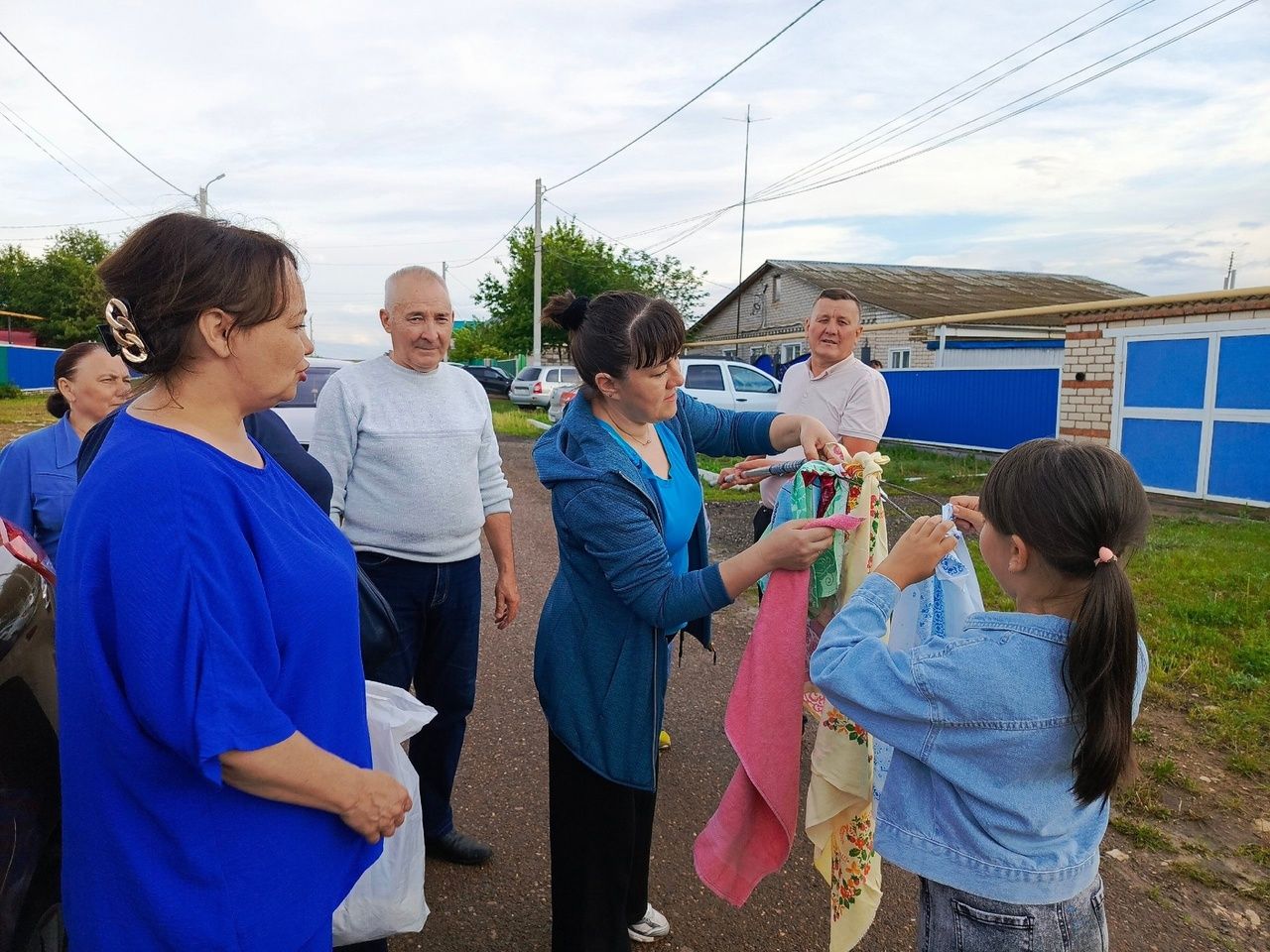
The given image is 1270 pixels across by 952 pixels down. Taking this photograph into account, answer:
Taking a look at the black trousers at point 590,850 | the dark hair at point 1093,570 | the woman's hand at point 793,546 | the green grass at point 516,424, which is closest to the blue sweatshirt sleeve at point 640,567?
the woman's hand at point 793,546

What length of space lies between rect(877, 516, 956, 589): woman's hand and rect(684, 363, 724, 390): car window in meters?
14.1

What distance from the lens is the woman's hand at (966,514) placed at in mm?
1950

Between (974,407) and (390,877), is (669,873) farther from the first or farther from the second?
(974,407)

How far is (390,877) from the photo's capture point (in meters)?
1.98

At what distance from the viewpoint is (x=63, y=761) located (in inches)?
53.7

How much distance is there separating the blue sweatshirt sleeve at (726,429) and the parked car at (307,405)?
18.8 ft

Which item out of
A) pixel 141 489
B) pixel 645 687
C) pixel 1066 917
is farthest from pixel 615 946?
pixel 141 489

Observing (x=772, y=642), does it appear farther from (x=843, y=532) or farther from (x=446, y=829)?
(x=446, y=829)

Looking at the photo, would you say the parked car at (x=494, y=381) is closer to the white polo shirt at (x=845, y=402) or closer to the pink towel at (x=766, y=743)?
the white polo shirt at (x=845, y=402)

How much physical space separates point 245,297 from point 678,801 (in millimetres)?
2849

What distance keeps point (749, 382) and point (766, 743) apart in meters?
14.5

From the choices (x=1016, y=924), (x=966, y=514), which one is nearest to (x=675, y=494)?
(x=966, y=514)

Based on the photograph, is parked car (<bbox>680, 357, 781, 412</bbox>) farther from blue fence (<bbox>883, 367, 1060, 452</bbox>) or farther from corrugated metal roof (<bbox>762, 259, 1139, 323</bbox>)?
corrugated metal roof (<bbox>762, 259, 1139, 323</bbox>)

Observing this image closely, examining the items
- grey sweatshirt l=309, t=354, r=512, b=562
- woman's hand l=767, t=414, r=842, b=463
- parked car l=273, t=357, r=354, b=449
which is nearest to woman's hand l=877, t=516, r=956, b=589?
woman's hand l=767, t=414, r=842, b=463
